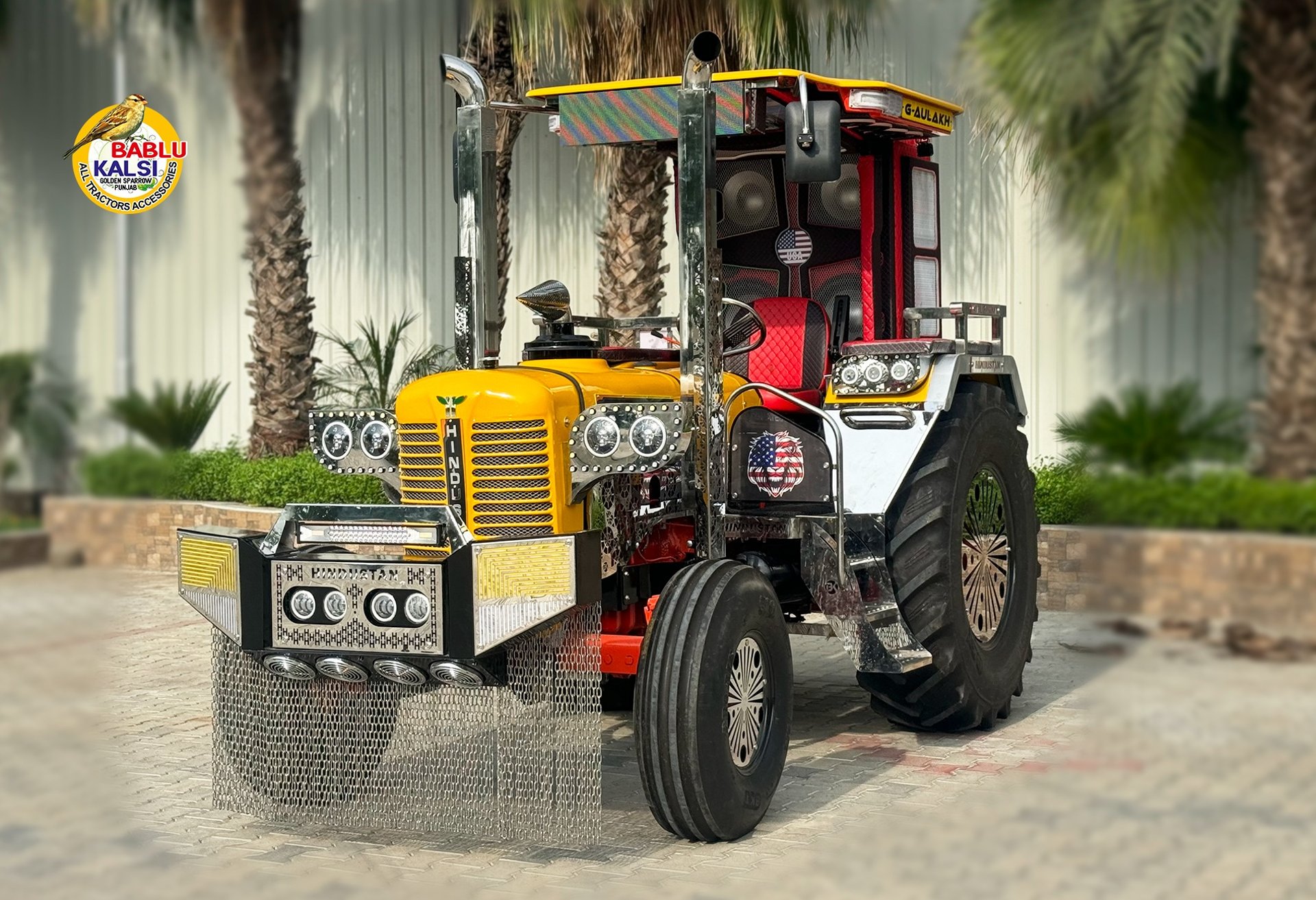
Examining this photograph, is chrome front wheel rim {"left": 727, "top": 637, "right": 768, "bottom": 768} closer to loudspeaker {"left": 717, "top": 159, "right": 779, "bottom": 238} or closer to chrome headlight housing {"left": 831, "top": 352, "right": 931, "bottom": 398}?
chrome headlight housing {"left": 831, "top": 352, "right": 931, "bottom": 398}

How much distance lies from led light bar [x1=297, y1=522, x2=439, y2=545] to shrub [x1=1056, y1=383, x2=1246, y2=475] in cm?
280

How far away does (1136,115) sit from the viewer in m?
2.76

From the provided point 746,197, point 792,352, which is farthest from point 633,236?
point 792,352

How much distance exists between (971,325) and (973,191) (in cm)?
100

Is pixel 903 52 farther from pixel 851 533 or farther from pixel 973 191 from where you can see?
pixel 851 533

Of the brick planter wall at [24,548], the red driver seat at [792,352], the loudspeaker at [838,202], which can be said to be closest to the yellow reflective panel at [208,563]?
the brick planter wall at [24,548]

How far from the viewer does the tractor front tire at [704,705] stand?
536 cm

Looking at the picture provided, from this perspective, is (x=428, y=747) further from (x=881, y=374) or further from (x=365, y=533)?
(x=881, y=374)

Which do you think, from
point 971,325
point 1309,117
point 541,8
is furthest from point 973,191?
point 1309,117

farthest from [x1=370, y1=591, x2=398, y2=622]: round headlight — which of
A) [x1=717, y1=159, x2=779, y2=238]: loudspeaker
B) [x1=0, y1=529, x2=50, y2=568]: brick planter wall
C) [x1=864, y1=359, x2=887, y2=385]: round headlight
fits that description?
[x1=717, y1=159, x2=779, y2=238]: loudspeaker

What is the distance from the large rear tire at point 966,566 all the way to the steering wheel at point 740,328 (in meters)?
0.83

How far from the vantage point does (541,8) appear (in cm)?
1166

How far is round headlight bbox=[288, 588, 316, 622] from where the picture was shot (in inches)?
211

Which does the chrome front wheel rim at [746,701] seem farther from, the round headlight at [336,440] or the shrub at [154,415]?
the shrub at [154,415]
